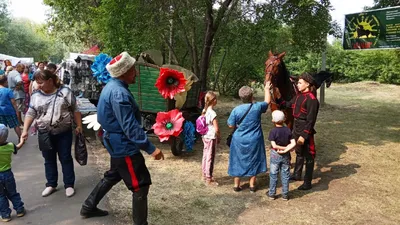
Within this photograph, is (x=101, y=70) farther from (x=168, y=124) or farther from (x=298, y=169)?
(x=298, y=169)

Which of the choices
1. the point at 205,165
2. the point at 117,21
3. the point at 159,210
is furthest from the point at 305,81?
the point at 117,21

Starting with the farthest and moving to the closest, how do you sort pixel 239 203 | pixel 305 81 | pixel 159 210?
pixel 305 81
pixel 239 203
pixel 159 210

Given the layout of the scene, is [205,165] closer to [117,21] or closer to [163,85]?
[163,85]

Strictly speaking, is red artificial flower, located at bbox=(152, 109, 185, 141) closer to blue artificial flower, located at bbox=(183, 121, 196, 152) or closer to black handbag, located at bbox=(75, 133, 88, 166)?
blue artificial flower, located at bbox=(183, 121, 196, 152)

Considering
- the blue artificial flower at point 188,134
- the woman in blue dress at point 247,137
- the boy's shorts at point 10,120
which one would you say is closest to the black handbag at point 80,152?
the woman in blue dress at point 247,137

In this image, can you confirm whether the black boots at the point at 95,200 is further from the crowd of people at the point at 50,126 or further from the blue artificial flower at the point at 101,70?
the blue artificial flower at the point at 101,70

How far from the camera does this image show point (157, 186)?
194 inches

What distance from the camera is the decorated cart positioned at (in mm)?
5812

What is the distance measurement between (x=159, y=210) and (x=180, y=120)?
2017 mm

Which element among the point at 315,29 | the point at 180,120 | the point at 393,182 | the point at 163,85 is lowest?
the point at 393,182

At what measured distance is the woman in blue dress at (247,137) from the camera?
4.48 meters

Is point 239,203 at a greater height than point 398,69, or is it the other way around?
point 398,69

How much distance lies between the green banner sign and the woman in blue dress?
25.6 feet

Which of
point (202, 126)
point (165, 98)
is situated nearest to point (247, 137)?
point (202, 126)
